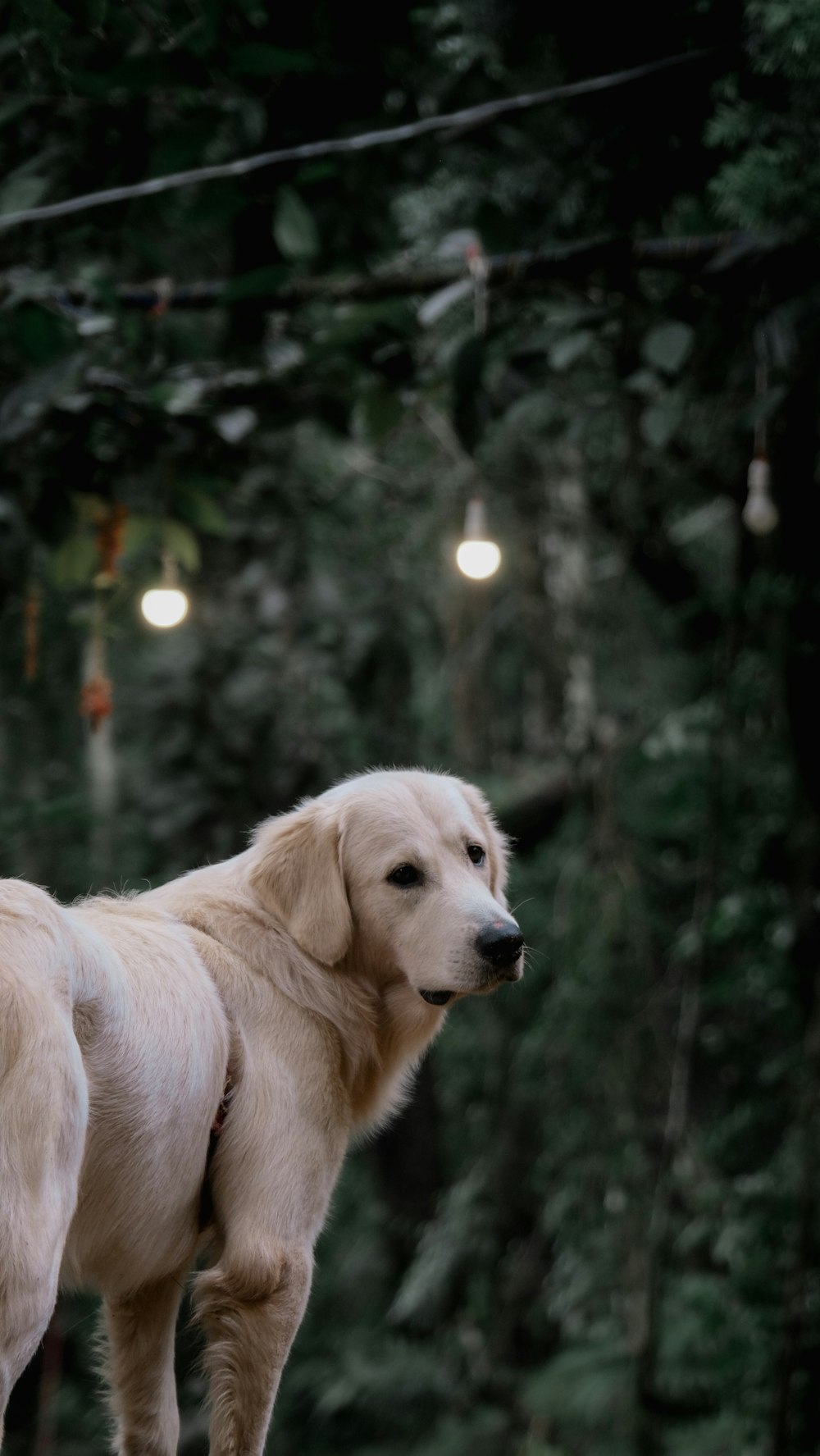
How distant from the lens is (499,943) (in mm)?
2418

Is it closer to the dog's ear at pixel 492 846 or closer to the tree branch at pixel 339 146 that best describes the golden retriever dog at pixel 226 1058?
the dog's ear at pixel 492 846

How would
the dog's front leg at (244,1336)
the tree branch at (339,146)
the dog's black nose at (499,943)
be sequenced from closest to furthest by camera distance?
A: the dog's front leg at (244,1336), the dog's black nose at (499,943), the tree branch at (339,146)

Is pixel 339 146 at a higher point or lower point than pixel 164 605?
higher

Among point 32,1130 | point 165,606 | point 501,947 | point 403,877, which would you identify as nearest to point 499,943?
point 501,947

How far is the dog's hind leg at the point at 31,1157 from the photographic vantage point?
1.85 m

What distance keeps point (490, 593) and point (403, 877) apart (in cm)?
660

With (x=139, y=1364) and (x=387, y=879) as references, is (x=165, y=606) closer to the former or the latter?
(x=387, y=879)

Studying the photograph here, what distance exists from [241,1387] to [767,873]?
4.58 meters

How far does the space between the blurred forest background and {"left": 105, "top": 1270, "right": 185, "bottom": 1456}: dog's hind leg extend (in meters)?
0.09

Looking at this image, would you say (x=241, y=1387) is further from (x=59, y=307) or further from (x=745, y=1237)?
(x=745, y=1237)

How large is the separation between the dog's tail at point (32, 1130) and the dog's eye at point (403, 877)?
769 mm

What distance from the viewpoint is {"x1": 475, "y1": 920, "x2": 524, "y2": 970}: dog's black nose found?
2.42 m

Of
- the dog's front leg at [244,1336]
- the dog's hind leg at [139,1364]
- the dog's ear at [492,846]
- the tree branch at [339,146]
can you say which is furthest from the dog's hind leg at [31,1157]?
the tree branch at [339,146]

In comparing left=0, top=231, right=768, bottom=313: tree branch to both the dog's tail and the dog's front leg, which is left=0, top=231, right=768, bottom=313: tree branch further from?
the dog's front leg
